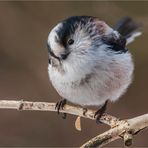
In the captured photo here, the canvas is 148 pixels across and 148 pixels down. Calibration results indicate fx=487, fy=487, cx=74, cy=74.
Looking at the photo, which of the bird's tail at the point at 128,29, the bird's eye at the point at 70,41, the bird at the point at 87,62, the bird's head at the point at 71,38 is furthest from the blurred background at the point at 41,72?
the bird's eye at the point at 70,41

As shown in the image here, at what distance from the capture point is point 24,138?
134 inches

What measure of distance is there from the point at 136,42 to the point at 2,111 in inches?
43.1

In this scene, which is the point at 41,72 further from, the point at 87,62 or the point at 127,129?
the point at 127,129

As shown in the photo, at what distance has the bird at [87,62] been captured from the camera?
1578mm

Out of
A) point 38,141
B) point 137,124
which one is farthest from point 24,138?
point 137,124

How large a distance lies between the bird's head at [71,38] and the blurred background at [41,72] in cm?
166

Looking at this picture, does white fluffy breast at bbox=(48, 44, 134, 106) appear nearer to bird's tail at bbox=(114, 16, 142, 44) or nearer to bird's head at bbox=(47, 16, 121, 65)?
bird's head at bbox=(47, 16, 121, 65)

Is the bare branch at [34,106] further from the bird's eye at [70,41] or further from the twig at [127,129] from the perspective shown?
the bird's eye at [70,41]

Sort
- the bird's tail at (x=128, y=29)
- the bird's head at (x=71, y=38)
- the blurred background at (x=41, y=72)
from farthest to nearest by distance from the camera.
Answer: the blurred background at (x=41, y=72) → the bird's tail at (x=128, y=29) → the bird's head at (x=71, y=38)

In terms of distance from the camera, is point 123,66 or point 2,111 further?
point 2,111

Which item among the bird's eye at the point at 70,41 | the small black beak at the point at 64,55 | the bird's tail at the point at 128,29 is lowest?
the small black beak at the point at 64,55

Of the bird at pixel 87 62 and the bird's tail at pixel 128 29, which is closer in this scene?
the bird at pixel 87 62

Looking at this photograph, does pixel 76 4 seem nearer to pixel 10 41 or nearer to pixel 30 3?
pixel 30 3

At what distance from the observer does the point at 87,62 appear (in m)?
1.65
